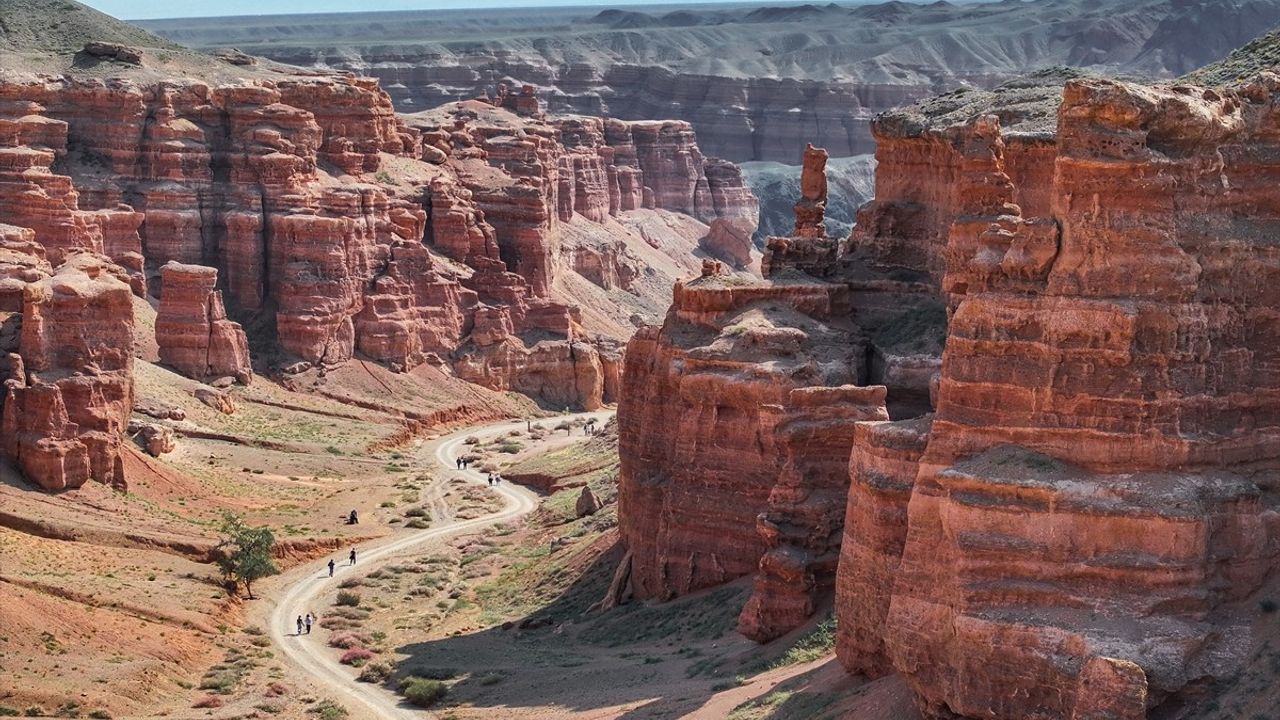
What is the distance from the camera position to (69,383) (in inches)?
2731

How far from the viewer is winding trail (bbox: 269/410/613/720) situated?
53906 millimetres

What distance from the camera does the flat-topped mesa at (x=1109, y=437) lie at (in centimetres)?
3197

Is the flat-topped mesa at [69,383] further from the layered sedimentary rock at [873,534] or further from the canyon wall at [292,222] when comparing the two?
the layered sedimentary rock at [873,534]

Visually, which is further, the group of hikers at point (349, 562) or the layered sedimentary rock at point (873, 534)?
the group of hikers at point (349, 562)

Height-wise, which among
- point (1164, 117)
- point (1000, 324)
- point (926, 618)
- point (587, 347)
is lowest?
point (587, 347)

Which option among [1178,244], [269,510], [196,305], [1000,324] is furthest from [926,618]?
[196,305]

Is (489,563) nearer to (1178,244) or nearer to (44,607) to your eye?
(44,607)

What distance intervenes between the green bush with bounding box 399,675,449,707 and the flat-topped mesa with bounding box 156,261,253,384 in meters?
45.3

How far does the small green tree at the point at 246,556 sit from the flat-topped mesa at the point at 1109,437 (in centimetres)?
3518

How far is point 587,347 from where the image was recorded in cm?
11781

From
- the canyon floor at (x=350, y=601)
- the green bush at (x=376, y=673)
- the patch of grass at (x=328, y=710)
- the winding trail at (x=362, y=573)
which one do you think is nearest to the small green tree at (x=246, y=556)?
the canyon floor at (x=350, y=601)

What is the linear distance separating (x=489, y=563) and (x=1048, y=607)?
133 ft

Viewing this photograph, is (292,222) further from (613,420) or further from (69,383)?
(69,383)

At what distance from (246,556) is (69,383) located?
8283mm
